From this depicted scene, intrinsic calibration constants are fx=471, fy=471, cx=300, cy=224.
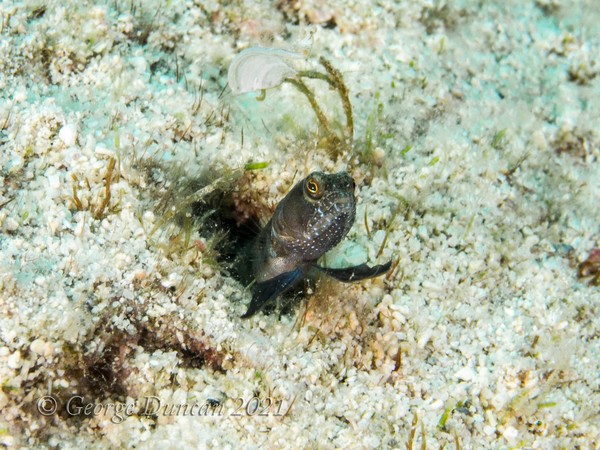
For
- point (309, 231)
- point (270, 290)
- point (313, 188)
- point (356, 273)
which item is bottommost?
point (270, 290)

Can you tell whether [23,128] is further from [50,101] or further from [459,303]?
[459,303]

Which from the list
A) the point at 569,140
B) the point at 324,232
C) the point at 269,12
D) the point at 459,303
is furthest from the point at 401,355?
the point at 269,12

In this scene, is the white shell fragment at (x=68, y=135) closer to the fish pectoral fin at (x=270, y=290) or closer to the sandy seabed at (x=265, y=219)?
the sandy seabed at (x=265, y=219)

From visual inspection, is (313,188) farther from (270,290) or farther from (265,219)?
(265,219)

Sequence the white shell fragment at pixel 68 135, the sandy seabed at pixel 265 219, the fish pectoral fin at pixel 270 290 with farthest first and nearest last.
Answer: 1. the white shell fragment at pixel 68 135
2. the fish pectoral fin at pixel 270 290
3. the sandy seabed at pixel 265 219

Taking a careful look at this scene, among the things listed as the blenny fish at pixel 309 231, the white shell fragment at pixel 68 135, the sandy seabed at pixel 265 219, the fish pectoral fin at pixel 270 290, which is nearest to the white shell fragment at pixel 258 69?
the sandy seabed at pixel 265 219

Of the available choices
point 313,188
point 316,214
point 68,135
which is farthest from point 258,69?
point 68,135

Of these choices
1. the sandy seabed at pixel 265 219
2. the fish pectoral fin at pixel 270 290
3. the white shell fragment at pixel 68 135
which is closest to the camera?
the sandy seabed at pixel 265 219
